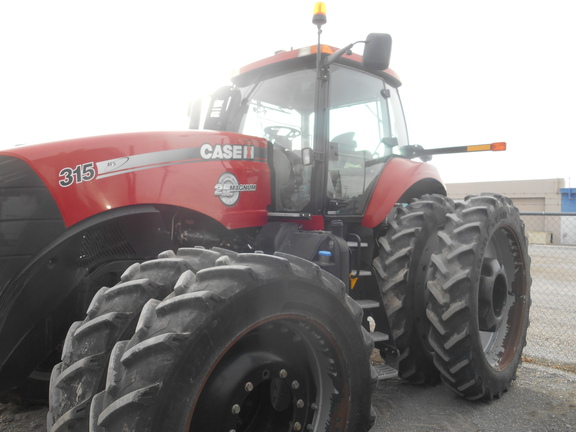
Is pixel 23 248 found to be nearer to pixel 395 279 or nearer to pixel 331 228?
pixel 331 228

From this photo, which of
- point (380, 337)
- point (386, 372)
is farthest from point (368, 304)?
point (386, 372)

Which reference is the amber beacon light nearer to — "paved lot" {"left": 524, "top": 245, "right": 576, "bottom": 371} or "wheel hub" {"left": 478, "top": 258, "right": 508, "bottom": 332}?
"wheel hub" {"left": 478, "top": 258, "right": 508, "bottom": 332}

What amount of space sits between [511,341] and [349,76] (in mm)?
2552

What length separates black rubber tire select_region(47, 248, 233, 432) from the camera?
1.82 metres

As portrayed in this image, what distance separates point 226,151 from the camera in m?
3.04

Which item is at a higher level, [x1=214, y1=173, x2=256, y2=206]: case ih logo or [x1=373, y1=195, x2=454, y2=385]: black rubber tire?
[x1=214, y1=173, x2=256, y2=206]: case ih logo

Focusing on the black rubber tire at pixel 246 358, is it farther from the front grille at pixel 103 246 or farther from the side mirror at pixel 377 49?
the side mirror at pixel 377 49

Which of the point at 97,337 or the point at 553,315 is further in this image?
the point at 553,315

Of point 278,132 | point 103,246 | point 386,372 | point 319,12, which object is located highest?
point 319,12

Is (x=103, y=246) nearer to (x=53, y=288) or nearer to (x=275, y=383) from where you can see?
(x=53, y=288)

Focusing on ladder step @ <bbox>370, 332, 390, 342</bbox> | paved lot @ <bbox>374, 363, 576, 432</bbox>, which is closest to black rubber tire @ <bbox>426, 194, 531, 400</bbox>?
paved lot @ <bbox>374, 363, 576, 432</bbox>

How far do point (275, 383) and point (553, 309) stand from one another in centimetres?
674

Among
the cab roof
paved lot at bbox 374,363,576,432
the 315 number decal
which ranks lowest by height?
paved lot at bbox 374,363,576,432

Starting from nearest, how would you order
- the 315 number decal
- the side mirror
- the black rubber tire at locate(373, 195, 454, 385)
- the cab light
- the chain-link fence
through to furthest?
1. the 315 number decal
2. the side mirror
3. the black rubber tire at locate(373, 195, 454, 385)
4. the cab light
5. the chain-link fence
